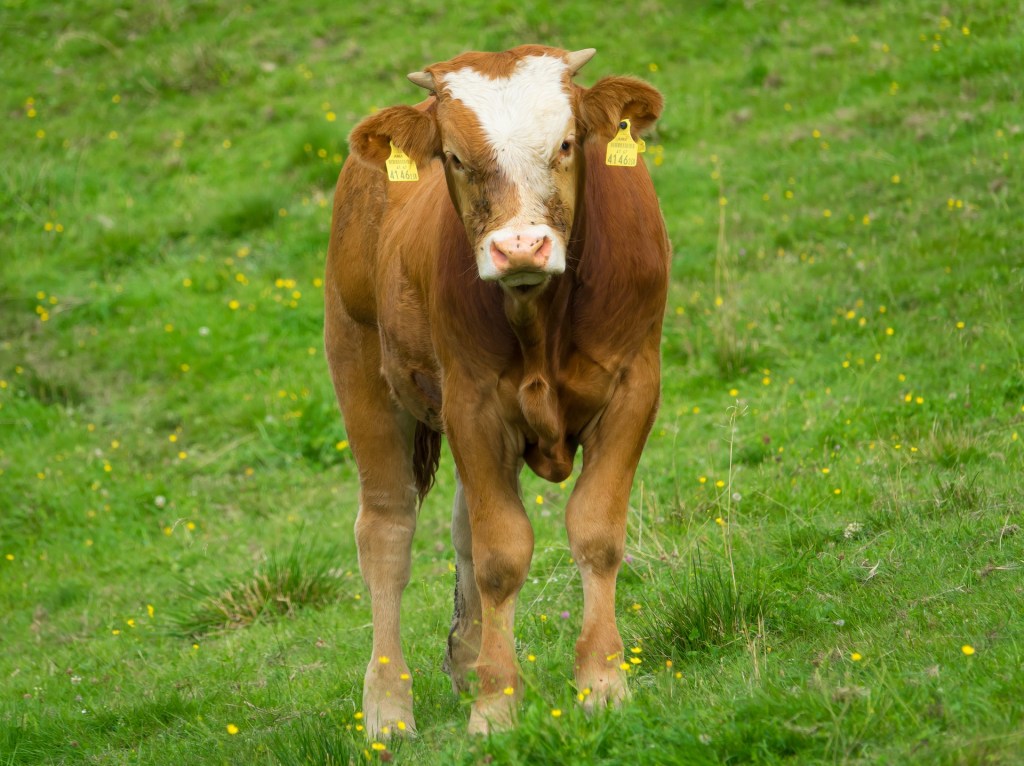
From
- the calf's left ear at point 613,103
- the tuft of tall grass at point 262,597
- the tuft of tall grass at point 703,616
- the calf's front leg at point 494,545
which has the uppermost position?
the calf's left ear at point 613,103

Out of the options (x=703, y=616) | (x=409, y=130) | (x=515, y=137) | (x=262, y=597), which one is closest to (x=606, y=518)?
(x=703, y=616)

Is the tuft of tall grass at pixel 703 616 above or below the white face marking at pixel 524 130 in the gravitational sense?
below

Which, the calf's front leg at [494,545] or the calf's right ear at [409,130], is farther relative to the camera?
the calf's right ear at [409,130]

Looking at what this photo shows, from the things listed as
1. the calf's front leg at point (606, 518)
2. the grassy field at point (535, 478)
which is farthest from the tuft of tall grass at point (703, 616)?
the calf's front leg at point (606, 518)

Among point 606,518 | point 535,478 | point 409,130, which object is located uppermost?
point 409,130

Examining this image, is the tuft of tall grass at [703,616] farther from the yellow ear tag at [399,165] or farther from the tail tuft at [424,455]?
the yellow ear tag at [399,165]

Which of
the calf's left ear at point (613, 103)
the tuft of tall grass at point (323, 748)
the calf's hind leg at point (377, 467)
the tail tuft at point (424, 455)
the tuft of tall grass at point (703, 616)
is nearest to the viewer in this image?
the tuft of tall grass at point (323, 748)

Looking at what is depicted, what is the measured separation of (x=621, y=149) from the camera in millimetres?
5234

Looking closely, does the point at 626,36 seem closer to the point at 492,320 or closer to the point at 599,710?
the point at 492,320

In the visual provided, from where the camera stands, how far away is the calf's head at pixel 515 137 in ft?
15.3

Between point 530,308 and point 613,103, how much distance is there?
2.84 ft

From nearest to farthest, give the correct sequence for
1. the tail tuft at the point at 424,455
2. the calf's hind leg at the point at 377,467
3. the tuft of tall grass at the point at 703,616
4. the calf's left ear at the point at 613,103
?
the calf's left ear at the point at 613,103 < the tuft of tall grass at the point at 703,616 < the calf's hind leg at the point at 377,467 < the tail tuft at the point at 424,455

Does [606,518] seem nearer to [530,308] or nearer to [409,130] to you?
[530,308]

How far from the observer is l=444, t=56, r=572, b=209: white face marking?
485 centimetres
